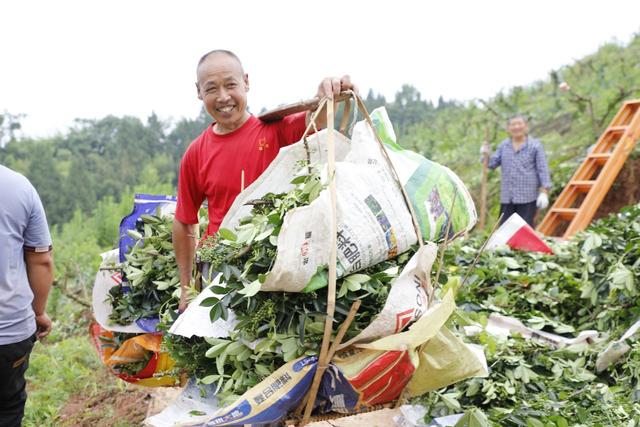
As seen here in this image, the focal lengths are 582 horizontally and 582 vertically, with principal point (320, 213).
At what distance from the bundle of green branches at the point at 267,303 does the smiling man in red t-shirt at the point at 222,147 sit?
451 millimetres

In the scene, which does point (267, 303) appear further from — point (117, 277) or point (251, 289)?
point (117, 277)

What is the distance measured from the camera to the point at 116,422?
3457 millimetres

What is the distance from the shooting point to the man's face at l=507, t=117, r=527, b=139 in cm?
561

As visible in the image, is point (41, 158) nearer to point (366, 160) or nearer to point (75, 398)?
point (75, 398)

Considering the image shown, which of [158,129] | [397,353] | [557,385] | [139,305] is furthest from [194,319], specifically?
[158,129]

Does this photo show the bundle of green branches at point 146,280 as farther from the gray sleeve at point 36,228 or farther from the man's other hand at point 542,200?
the man's other hand at point 542,200

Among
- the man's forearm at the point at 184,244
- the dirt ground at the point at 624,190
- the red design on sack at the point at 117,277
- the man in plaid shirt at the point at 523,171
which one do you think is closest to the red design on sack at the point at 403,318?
the man's forearm at the point at 184,244

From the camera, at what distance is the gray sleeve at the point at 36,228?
7.38ft

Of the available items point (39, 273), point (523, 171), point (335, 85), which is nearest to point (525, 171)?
point (523, 171)

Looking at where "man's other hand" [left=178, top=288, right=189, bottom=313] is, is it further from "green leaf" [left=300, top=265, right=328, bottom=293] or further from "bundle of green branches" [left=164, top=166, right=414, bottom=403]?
"green leaf" [left=300, top=265, right=328, bottom=293]

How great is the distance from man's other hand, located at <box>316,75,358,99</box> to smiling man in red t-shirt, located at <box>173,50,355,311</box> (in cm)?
31

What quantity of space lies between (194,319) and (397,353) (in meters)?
0.54

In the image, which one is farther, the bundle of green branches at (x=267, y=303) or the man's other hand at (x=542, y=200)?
the man's other hand at (x=542, y=200)

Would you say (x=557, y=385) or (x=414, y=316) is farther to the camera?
(x=557, y=385)
